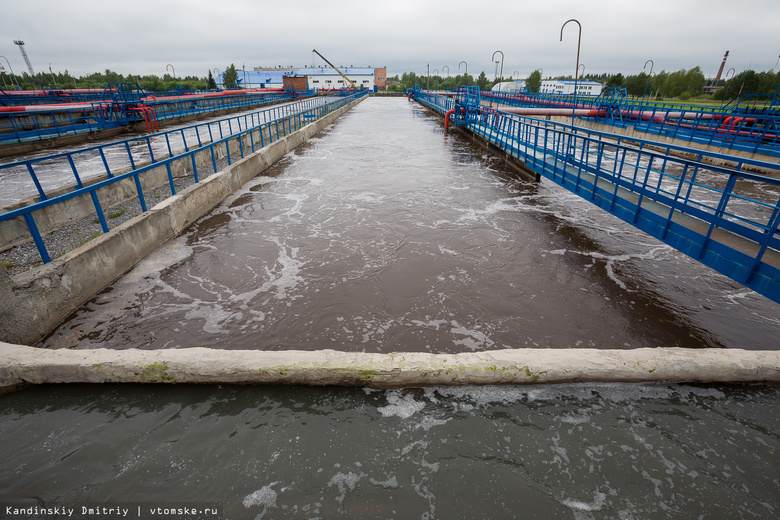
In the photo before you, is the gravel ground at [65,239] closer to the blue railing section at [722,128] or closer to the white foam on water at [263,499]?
the white foam on water at [263,499]

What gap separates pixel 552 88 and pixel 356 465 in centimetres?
14382

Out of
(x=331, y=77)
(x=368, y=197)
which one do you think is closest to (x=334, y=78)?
(x=331, y=77)

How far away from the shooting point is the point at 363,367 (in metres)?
3.71

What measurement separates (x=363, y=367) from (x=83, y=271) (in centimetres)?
451

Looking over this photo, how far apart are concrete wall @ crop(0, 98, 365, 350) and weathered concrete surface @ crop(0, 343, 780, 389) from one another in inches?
25.2

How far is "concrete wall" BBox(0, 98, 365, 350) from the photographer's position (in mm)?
4287

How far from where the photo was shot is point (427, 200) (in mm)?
10148

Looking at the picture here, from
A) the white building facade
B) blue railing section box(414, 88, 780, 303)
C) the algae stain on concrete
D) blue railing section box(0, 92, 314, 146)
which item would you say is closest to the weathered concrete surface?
the algae stain on concrete

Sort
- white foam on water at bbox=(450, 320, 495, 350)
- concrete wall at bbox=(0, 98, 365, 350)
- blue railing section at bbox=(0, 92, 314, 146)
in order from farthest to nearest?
blue railing section at bbox=(0, 92, 314, 146) → white foam on water at bbox=(450, 320, 495, 350) → concrete wall at bbox=(0, 98, 365, 350)

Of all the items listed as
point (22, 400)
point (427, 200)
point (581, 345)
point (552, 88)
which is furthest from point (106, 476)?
point (552, 88)

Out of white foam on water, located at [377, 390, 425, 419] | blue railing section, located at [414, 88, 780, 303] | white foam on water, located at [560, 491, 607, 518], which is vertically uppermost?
blue railing section, located at [414, 88, 780, 303]

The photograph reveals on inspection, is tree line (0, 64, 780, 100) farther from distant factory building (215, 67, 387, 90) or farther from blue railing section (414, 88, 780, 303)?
blue railing section (414, 88, 780, 303)

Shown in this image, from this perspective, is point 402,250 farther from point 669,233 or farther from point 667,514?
point 667,514

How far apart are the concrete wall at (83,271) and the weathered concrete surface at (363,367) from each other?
2.10 ft
